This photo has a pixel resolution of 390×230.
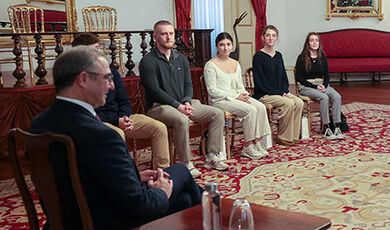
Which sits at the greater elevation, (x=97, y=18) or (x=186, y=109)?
(x=97, y=18)

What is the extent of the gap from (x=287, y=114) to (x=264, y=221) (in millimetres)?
3800

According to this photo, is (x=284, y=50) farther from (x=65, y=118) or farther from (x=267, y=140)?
(x=65, y=118)

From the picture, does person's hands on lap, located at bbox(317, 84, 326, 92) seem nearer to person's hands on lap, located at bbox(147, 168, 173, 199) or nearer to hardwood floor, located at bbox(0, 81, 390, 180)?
hardwood floor, located at bbox(0, 81, 390, 180)

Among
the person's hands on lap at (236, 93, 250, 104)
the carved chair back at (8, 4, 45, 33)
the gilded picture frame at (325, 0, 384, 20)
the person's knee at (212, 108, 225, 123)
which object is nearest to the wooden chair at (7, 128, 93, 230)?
the person's knee at (212, 108, 225, 123)

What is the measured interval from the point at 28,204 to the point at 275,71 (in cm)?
422

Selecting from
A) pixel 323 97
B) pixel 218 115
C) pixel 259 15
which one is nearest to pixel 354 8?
pixel 259 15

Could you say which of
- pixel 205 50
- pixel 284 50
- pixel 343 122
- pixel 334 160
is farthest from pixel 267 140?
pixel 284 50

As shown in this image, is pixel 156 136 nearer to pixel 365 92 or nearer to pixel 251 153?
pixel 251 153

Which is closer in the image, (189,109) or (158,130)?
(158,130)

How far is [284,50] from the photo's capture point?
37.4 feet

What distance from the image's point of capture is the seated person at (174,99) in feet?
14.9

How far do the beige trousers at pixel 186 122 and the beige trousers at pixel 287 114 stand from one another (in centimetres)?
98

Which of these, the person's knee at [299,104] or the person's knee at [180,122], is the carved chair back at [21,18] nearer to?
the person's knee at [180,122]

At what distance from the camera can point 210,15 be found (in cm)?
1139
